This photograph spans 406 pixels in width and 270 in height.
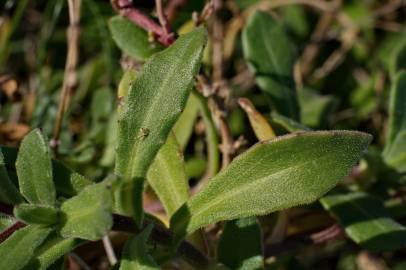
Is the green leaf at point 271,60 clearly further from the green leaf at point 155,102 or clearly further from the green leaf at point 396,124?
the green leaf at point 155,102

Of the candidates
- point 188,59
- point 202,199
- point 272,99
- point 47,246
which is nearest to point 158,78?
point 188,59

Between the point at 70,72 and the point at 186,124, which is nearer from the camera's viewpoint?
the point at 186,124

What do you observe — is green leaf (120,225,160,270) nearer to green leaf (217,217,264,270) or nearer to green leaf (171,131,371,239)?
green leaf (171,131,371,239)

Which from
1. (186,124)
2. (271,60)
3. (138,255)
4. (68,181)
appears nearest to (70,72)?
(186,124)

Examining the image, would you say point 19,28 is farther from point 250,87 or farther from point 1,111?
point 250,87

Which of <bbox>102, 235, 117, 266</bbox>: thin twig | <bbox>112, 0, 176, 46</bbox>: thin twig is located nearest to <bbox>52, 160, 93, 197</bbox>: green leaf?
<bbox>102, 235, 117, 266</bbox>: thin twig

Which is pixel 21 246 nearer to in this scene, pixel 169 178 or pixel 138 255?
pixel 138 255
